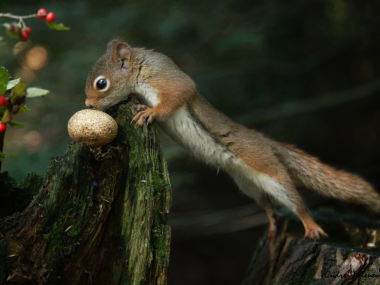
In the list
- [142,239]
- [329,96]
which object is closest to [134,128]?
[142,239]

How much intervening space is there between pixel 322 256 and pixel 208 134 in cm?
114

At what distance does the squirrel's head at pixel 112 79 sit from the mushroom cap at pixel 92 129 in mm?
771

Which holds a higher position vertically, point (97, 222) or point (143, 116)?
point (143, 116)

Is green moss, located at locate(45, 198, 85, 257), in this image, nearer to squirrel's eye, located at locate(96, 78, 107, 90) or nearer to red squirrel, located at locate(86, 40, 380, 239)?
red squirrel, located at locate(86, 40, 380, 239)

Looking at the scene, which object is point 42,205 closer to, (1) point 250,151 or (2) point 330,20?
(1) point 250,151

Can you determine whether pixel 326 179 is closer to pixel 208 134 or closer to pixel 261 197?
pixel 261 197

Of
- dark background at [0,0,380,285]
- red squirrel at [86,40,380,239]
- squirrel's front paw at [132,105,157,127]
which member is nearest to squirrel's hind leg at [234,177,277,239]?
red squirrel at [86,40,380,239]

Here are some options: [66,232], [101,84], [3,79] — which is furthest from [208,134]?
[3,79]

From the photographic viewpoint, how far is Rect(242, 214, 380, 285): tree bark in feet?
7.59

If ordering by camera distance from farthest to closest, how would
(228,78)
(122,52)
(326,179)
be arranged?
(228,78) < (326,179) < (122,52)

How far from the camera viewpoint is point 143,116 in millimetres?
2326

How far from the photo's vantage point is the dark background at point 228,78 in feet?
13.5

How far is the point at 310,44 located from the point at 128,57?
348 cm

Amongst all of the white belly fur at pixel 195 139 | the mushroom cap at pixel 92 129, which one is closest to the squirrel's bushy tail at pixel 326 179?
the white belly fur at pixel 195 139
